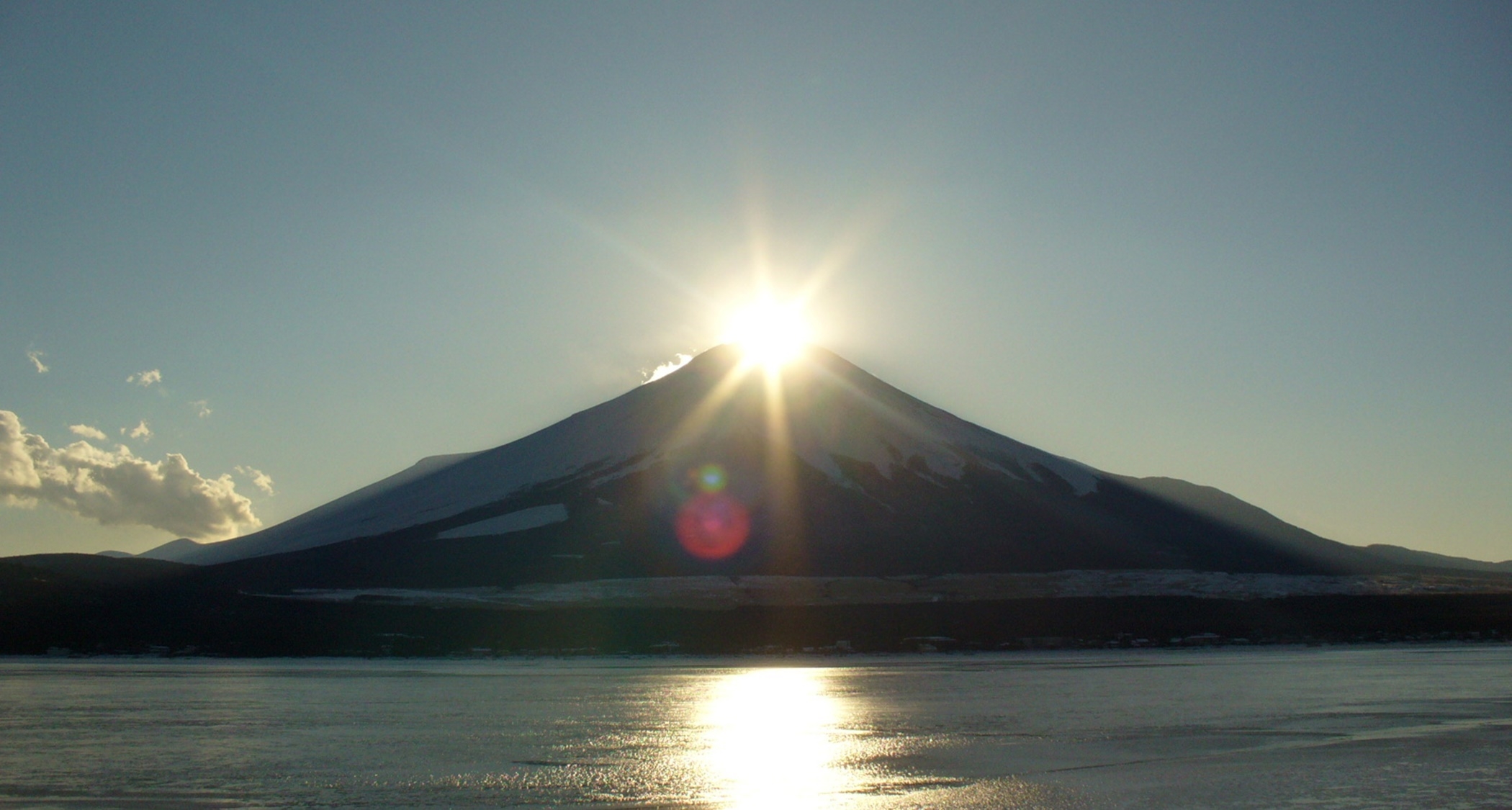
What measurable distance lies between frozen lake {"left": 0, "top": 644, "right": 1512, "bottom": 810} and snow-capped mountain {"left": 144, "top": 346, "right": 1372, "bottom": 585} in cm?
9302

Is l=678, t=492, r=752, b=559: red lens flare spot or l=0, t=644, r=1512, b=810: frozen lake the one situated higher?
l=678, t=492, r=752, b=559: red lens flare spot

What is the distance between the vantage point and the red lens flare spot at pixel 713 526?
153 metres

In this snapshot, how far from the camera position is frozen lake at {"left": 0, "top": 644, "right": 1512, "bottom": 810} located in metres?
21.2

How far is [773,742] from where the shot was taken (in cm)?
2897

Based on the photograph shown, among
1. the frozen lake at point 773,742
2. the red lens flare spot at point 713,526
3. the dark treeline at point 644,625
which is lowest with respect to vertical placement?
the frozen lake at point 773,742

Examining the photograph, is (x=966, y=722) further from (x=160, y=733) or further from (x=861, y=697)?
(x=160, y=733)

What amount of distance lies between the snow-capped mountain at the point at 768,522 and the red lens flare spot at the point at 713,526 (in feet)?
1.13

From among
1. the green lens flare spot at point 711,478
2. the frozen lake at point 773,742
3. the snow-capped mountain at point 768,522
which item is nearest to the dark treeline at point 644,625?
the snow-capped mountain at point 768,522

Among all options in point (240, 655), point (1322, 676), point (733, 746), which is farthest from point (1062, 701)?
point (240, 655)

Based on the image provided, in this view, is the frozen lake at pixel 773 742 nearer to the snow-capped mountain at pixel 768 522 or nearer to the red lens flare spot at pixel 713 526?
the snow-capped mountain at pixel 768 522

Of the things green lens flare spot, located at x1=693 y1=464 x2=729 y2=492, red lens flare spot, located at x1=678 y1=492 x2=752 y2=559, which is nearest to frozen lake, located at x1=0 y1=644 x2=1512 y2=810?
red lens flare spot, located at x1=678 y1=492 x2=752 y2=559

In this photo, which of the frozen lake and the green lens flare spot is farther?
the green lens flare spot

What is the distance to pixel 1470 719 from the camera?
3275cm

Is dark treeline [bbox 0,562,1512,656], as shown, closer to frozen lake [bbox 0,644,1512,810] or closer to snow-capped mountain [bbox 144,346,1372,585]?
snow-capped mountain [bbox 144,346,1372,585]
